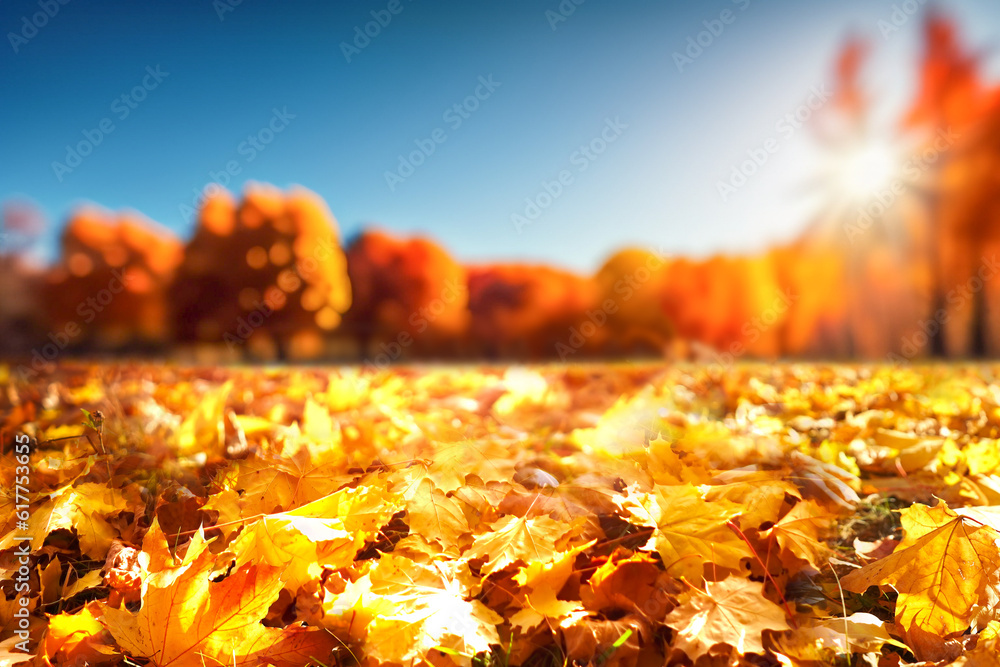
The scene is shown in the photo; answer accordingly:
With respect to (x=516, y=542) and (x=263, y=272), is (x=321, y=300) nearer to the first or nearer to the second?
(x=263, y=272)

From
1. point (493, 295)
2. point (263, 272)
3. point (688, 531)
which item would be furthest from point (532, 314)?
point (688, 531)

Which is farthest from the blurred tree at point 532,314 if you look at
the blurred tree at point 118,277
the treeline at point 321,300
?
the blurred tree at point 118,277

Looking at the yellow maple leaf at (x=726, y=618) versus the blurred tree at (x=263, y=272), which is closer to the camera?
the yellow maple leaf at (x=726, y=618)

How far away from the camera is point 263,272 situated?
1842 cm

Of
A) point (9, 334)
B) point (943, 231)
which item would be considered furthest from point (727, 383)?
point (943, 231)

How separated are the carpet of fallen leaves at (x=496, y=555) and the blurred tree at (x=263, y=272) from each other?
49.7 ft

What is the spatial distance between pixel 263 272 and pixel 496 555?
19.5 meters

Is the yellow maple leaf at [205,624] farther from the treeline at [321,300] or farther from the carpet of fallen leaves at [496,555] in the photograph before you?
the treeline at [321,300]

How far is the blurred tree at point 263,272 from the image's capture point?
A: 1644 centimetres

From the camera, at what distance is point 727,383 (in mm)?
2760

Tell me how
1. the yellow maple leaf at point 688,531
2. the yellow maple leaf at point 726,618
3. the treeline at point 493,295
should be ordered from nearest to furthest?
the yellow maple leaf at point 726,618 < the yellow maple leaf at point 688,531 < the treeline at point 493,295

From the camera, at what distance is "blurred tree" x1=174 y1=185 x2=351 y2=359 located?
16.4m

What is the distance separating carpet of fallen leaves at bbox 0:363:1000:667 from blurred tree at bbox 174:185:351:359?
15.2 m

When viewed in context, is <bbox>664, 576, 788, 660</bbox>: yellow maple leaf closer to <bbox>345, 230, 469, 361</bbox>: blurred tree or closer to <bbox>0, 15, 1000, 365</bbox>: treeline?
<bbox>0, 15, 1000, 365</bbox>: treeline
